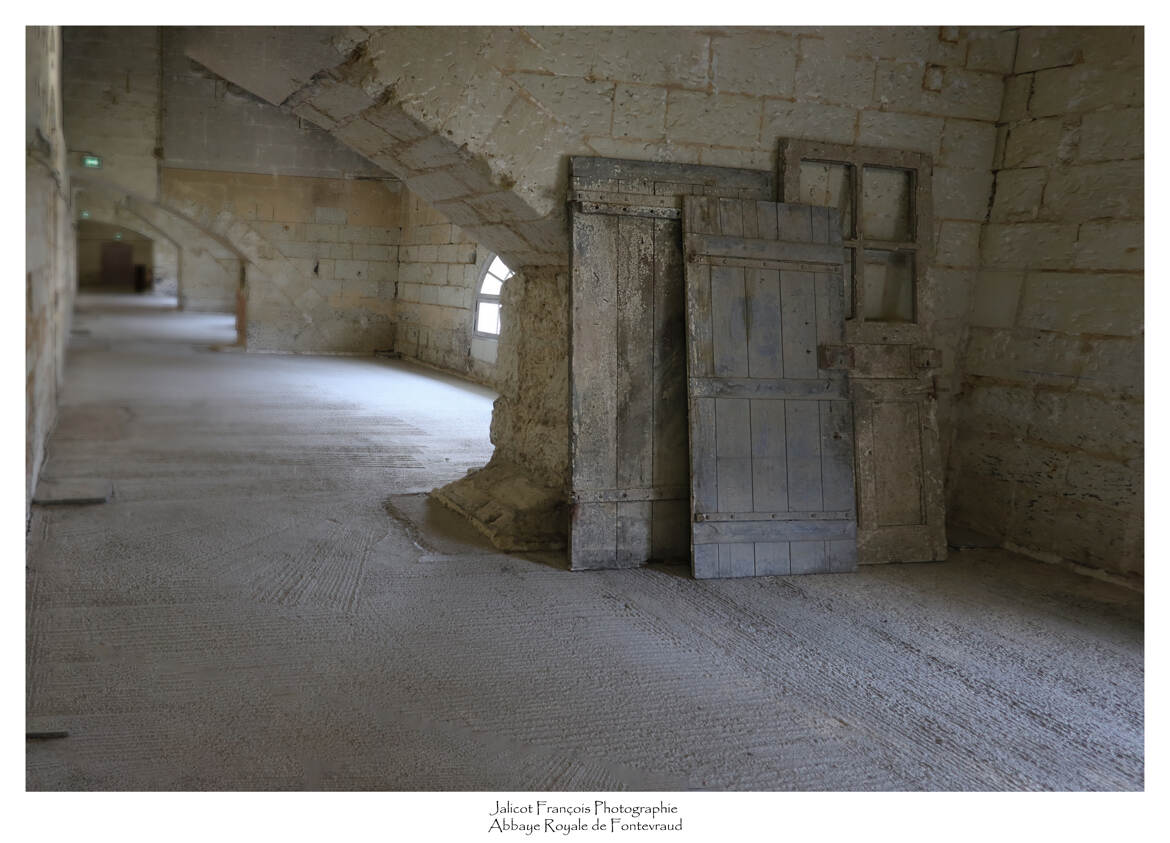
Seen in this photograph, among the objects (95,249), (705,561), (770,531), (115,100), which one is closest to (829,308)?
(770,531)

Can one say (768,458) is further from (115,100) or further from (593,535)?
(115,100)

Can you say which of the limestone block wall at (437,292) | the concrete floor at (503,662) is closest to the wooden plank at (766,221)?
the concrete floor at (503,662)

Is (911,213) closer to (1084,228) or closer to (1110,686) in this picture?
(1084,228)

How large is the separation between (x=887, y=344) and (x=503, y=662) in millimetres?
2449

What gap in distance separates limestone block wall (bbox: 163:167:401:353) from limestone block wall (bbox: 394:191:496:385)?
0.28 metres

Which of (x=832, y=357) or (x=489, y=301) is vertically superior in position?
(x=489, y=301)

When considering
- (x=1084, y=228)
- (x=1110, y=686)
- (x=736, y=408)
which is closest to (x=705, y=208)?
(x=736, y=408)

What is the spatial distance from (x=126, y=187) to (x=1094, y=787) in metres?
Answer: 11.5

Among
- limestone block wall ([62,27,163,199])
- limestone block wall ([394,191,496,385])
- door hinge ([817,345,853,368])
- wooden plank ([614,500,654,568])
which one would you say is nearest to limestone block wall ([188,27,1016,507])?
wooden plank ([614,500,654,568])

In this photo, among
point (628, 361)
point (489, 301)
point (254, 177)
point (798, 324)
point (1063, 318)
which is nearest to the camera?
point (628, 361)

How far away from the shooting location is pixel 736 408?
156 inches

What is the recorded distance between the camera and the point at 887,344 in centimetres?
435

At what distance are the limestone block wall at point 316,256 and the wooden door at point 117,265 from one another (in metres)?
19.4
